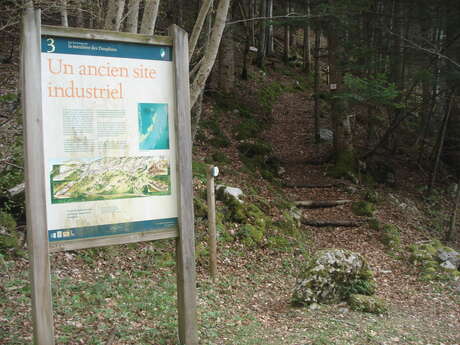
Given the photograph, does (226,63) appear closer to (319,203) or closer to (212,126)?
(212,126)

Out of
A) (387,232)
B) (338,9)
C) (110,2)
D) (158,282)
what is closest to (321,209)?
(387,232)

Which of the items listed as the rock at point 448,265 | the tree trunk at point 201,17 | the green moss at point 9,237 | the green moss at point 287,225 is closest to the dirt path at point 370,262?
the green moss at point 287,225

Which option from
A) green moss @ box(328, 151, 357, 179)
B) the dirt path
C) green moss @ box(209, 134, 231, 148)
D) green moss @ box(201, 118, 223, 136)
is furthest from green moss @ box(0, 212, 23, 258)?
green moss @ box(328, 151, 357, 179)

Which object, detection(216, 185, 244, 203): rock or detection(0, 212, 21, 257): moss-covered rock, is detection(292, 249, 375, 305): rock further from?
detection(0, 212, 21, 257): moss-covered rock

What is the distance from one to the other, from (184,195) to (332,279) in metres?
3.66

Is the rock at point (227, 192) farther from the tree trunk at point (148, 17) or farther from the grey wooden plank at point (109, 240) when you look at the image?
the grey wooden plank at point (109, 240)

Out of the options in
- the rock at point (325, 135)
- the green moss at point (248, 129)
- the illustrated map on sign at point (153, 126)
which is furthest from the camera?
the rock at point (325, 135)

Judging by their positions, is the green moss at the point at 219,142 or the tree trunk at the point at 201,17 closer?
the tree trunk at the point at 201,17

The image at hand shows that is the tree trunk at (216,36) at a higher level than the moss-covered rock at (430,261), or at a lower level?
higher

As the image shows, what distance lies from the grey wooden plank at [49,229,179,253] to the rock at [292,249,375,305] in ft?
10.9

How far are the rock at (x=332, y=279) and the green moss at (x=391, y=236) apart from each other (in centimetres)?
396

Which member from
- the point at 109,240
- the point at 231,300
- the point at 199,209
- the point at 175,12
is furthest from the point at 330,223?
the point at 175,12

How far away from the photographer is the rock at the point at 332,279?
667 cm

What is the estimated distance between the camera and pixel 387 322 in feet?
20.7
